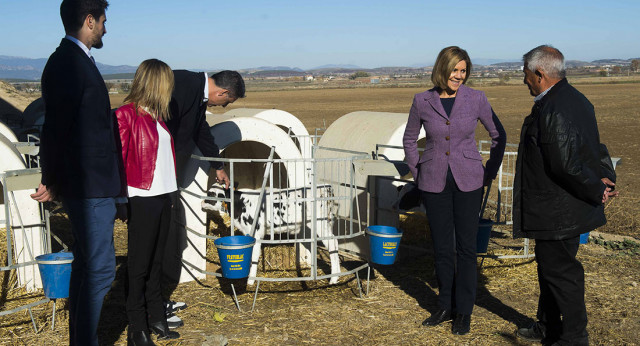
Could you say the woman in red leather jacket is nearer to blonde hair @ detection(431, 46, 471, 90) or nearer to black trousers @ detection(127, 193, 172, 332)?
black trousers @ detection(127, 193, 172, 332)

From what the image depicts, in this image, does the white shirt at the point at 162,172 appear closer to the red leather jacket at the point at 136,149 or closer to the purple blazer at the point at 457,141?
the red leather jacket at the point at 136,149

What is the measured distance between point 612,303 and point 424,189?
2443 mm

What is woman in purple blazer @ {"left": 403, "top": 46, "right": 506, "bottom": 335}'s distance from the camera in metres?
5.21

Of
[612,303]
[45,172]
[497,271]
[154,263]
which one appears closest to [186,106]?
[154,263]

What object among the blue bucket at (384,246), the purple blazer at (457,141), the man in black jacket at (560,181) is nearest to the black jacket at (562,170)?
the man in black jacket at (560,181)

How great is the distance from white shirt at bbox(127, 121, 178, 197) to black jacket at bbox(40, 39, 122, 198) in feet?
2.38

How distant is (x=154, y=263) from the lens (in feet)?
16.7


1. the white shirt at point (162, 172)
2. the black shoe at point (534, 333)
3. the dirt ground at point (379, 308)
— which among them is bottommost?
the dirt ground at point (379, 308)

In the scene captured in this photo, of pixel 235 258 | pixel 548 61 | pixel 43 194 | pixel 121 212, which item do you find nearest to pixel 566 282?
pixel 548 61

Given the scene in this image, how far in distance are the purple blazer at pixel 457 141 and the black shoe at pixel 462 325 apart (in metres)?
1.13

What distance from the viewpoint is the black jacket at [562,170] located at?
454cm

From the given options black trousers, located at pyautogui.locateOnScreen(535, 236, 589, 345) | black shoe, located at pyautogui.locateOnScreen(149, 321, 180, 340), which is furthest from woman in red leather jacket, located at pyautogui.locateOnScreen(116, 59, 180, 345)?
black trousers, located at pyautogui.locateOnScreen(535, 236, 589, 345)

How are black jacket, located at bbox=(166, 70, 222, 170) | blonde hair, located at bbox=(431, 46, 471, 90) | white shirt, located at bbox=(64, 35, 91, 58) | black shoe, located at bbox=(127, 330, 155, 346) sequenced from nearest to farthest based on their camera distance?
1. white shirt, located at bbox=(64, 35, 91, 58)
2. black shoe, located at bbox=(127, 330, 155, 346)
3. blonde hair, located at bbox=(431, 46, 471, 90)
4. black jacket, located at bbox=(166, 70, 222, 170)

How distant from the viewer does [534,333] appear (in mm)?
5246
